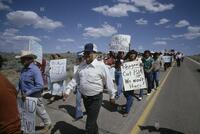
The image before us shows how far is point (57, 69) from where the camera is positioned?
1062cm

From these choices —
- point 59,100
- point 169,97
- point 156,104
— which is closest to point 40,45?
point 59,100

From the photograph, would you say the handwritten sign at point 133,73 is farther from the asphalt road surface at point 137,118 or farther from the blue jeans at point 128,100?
the asphalt road surface at point 137,118

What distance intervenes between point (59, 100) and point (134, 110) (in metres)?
3.13

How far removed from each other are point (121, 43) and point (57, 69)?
16.2 ft

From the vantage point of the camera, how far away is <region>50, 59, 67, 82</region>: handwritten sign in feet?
34.7

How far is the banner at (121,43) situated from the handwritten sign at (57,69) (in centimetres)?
443

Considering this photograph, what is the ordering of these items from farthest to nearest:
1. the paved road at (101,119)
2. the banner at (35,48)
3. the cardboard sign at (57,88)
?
the cardboard sign at (57,88) → the banner at (35,48) → the paved road at (101,119)

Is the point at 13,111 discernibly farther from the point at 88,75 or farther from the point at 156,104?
the point at 156,104

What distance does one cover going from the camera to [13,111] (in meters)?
3.05

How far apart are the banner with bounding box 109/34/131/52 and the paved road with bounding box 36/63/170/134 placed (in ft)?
15.1

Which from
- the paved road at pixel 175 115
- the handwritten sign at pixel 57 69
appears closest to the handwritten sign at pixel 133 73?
the paved road at pixel 175 115

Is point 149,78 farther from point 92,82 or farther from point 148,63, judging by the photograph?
point 92,82

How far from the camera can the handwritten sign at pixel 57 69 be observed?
1058 cm

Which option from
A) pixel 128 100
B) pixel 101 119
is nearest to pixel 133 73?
pixel 128 100
